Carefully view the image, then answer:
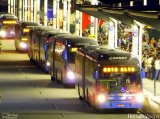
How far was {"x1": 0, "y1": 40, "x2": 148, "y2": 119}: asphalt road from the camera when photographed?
2773 centimetres

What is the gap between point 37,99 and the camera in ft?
109

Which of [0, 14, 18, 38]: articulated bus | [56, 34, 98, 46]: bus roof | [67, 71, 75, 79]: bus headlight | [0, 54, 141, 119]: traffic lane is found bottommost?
[0, 54, 141, 119]: traffic lane

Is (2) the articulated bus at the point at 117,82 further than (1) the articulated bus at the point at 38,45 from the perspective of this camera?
No

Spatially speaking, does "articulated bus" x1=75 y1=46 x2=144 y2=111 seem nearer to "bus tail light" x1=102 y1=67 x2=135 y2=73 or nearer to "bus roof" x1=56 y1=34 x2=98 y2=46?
"bus tail light" x1=102 y1=67 x2=135 y2=73

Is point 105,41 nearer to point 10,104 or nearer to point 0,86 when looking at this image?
point 0,86

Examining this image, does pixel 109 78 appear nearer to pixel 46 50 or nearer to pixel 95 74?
pixel 95 74

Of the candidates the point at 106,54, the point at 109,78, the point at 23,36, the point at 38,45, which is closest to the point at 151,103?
the point at 109,78

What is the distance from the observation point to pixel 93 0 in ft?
168

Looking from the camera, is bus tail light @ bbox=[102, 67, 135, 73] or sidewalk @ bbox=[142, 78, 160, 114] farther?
bus tail light @ bbox=[102, 67, 135, 73]

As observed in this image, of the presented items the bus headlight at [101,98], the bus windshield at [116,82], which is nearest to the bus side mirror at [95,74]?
the bus windshield at [116,82]

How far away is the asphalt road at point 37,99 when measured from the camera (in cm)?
2773

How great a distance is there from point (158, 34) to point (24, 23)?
21611 mm

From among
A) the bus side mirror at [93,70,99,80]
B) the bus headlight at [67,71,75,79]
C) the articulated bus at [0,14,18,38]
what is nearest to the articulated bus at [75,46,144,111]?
the bus side mirror at [93,70,99,80]

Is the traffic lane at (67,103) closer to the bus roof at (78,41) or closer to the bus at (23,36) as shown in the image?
the bus roof at (78,41)
